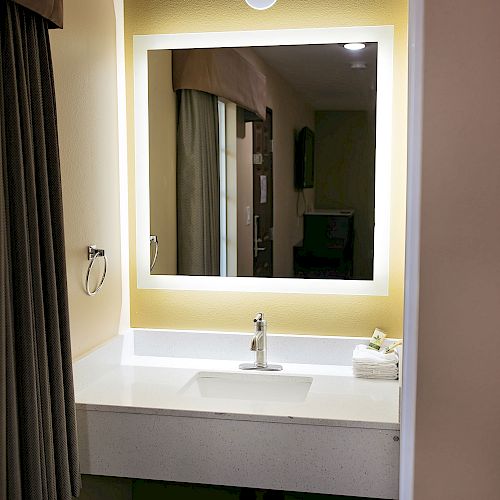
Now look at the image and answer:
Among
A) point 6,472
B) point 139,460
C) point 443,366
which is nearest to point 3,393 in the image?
point 6,472

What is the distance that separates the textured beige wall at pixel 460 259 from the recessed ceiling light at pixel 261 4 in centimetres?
97

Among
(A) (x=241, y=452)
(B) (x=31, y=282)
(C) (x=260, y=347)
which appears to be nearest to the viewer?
(B) (x=31, y=282)

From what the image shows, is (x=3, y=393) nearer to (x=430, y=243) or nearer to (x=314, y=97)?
(x=430, y=243)

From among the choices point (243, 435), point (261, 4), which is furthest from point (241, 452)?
point (261, 4)

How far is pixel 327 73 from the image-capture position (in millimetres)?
2451

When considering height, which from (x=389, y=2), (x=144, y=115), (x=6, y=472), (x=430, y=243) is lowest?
(x=6, y=472)

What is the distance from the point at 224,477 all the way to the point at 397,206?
3.33 ft

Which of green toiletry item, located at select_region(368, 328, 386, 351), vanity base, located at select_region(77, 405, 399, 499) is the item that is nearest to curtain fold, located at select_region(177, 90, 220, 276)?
green toiletry item, located at select_region(368, 328, 386, 351)

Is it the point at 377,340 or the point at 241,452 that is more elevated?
the point at 377,340

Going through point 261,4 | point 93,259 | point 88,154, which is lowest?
point 93,259

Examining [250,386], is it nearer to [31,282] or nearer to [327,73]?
[31,282]

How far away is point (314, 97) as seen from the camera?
8.12 feet

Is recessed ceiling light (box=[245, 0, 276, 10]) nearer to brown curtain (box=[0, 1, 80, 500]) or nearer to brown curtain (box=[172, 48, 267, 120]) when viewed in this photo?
brown curtain (box=[172, 48, 267, 120])

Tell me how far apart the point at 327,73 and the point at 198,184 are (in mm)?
561
